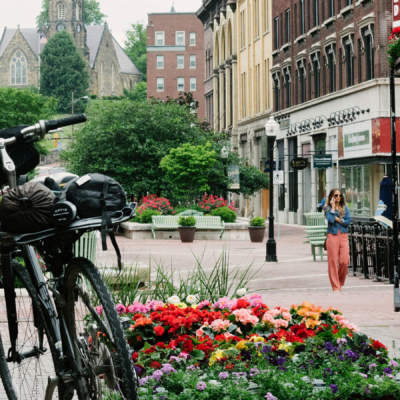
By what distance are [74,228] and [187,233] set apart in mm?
27030

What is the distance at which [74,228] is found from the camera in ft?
14.6

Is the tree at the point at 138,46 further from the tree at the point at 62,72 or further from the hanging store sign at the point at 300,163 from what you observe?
the hanging store sign at the point at 300,163

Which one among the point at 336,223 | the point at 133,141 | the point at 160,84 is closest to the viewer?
the point at 336,223

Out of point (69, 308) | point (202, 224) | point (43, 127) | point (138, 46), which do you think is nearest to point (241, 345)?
point (69, 308)

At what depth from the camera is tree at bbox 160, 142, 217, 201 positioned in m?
38.2

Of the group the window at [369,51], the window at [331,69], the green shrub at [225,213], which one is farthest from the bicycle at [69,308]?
the window at [331,69]

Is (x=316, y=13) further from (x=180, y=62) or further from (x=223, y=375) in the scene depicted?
(x=180, y=62)

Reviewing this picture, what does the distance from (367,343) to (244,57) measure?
57604 millimetres

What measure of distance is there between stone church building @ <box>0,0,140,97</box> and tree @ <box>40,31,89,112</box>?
1894 cm

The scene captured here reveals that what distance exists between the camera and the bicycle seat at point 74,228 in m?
4.41

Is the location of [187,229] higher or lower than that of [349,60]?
lower

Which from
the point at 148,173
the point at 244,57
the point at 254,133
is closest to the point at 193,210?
the point at 148,173

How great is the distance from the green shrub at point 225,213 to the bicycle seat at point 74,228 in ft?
102

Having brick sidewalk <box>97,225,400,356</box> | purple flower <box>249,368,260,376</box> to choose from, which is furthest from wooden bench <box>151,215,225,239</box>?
purple flower <box>249,368,260,376</box>
